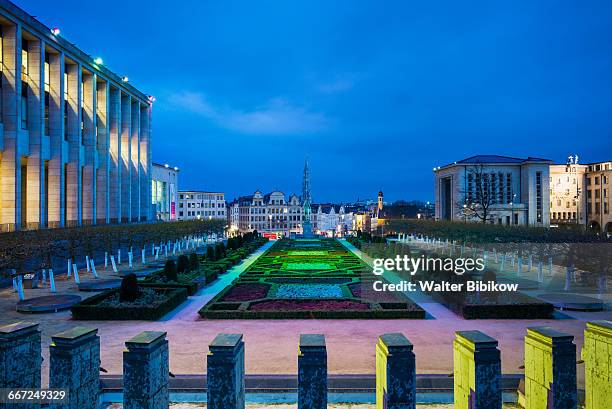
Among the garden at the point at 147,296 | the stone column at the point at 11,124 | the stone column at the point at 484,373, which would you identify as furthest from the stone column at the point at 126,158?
the stone column at the point at 484,373

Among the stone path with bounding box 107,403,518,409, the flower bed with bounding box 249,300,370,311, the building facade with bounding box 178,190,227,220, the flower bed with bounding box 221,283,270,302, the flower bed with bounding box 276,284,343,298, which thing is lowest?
the flower bed with bounding box 276,284,343,298

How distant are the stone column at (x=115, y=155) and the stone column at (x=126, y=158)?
1.19 meters

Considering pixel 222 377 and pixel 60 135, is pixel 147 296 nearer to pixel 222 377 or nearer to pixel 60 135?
pixel 222 377

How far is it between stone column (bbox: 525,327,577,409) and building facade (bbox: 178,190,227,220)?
108 meters

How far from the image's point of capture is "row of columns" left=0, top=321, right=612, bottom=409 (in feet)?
15.2

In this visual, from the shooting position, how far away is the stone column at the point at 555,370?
195 inches

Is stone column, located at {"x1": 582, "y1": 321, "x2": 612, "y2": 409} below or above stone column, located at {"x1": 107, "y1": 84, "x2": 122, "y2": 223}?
above

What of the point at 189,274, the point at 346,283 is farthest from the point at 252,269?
the point at 346,283

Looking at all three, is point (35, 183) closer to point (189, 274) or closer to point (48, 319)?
point (189, 274)

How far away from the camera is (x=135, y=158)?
59.5 metres

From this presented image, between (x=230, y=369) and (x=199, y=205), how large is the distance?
111 meters

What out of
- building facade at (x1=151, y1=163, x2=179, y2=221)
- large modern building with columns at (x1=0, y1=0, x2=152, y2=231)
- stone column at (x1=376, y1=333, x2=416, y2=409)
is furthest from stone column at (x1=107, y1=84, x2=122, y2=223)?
stone column at (x1=376, y1=333, x2=416, y2=409)

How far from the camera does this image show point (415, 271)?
23766 mm

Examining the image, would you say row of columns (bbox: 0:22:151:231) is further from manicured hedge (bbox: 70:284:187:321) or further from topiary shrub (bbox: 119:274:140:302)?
manicured hedge (bbox: 70:284:187:321)
